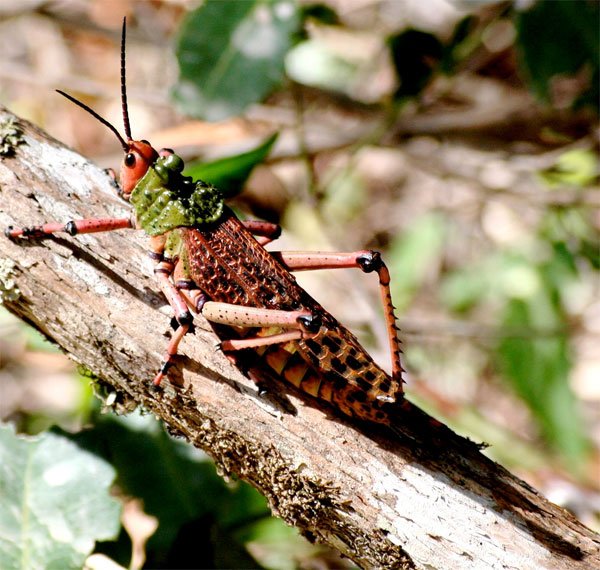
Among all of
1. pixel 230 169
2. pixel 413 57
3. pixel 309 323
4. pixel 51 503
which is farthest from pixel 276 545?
pixel 413 57

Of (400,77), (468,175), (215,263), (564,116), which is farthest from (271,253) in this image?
(564,116)

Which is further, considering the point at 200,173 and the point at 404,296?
the point at 404,296

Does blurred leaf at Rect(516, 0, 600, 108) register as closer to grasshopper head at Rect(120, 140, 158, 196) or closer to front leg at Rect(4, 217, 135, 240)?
grasshopper head at Rect(120, 140, 158, 196)

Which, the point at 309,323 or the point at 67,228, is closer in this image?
the point at 67,228

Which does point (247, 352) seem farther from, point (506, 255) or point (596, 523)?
point (506, 255)

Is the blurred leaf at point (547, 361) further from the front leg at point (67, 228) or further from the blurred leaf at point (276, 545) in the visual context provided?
the front leg at point (67, 228)

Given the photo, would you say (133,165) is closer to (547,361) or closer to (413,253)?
(547,361)

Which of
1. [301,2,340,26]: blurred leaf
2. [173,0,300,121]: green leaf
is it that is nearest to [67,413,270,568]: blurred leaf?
[173,0,300,121]: green leaf
